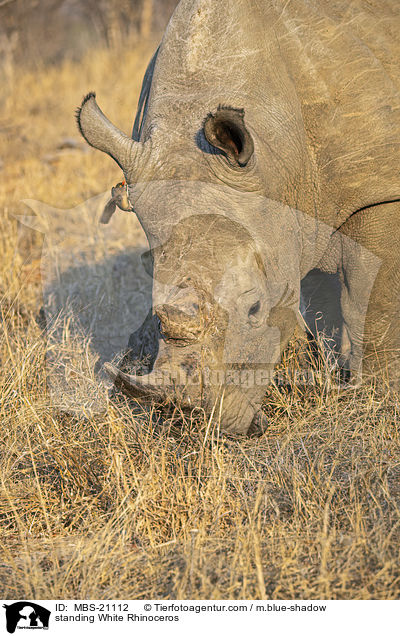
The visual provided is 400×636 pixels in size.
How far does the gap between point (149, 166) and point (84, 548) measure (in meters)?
1.92

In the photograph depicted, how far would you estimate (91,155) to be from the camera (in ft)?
35.2

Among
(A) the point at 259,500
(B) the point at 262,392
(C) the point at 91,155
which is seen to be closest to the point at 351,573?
(A) the point at 259,500

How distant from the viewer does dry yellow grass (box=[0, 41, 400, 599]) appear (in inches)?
121

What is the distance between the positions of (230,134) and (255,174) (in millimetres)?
326

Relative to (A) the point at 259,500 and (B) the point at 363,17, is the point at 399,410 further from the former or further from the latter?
(B) the point at 363,17

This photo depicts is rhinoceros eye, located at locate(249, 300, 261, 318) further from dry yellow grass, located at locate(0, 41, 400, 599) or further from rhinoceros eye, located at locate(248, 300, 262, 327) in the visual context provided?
dry yellow grass, located at locate(0, 41, 400, 599)

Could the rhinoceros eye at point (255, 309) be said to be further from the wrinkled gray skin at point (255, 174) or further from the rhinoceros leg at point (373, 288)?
the rhinoceros leg at point (373, 288)

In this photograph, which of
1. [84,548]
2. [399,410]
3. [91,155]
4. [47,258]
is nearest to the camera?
[84,548]

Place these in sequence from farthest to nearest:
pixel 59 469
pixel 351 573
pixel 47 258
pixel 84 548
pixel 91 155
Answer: pixel 91 155, pixel 47 258, pixel 59 469, pixel 84 548, pixel 351 573

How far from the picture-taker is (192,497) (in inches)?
145
